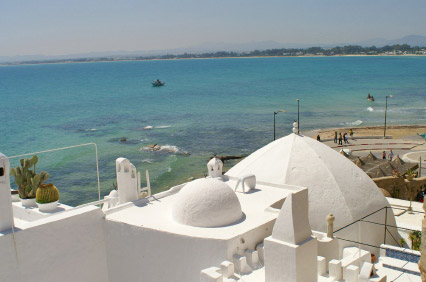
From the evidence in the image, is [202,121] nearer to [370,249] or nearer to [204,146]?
[204,146]

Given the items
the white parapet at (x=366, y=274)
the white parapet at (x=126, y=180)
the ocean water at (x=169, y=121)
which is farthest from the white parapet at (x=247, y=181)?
the ocean water at (x=169, y=121)

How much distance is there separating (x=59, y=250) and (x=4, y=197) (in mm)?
2162

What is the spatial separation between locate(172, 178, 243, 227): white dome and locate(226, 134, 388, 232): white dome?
12.1ft

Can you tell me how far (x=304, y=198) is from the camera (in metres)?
9.47

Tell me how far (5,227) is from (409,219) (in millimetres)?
14119

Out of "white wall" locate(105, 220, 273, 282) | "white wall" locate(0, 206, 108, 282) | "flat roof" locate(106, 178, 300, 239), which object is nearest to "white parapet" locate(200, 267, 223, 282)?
"white wall" locate(105, 220, 273, 282)

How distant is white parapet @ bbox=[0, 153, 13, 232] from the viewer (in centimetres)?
988

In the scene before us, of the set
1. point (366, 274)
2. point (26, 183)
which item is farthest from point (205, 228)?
point (26, 183)

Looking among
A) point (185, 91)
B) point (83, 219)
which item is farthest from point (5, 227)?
point (185, 91)

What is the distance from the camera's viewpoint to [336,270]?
1003 cm

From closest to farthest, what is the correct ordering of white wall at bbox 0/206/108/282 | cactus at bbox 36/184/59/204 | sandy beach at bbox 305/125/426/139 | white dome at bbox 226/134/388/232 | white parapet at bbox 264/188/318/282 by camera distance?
white parapet at bbox 264/188/318/282, white wall at bbox 0/206/108/282, cactus at bbox 36/184/59/204, white dome at bbox 226/134/388/232, sandy beach at bbox 305/125/426/139

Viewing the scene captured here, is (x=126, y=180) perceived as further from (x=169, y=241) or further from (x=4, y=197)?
(x=4, y=197)

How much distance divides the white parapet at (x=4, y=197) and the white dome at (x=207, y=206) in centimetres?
411

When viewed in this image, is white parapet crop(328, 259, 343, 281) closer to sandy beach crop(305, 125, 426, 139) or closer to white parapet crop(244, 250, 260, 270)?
white parapet crop(244, 250, 260, 270)
